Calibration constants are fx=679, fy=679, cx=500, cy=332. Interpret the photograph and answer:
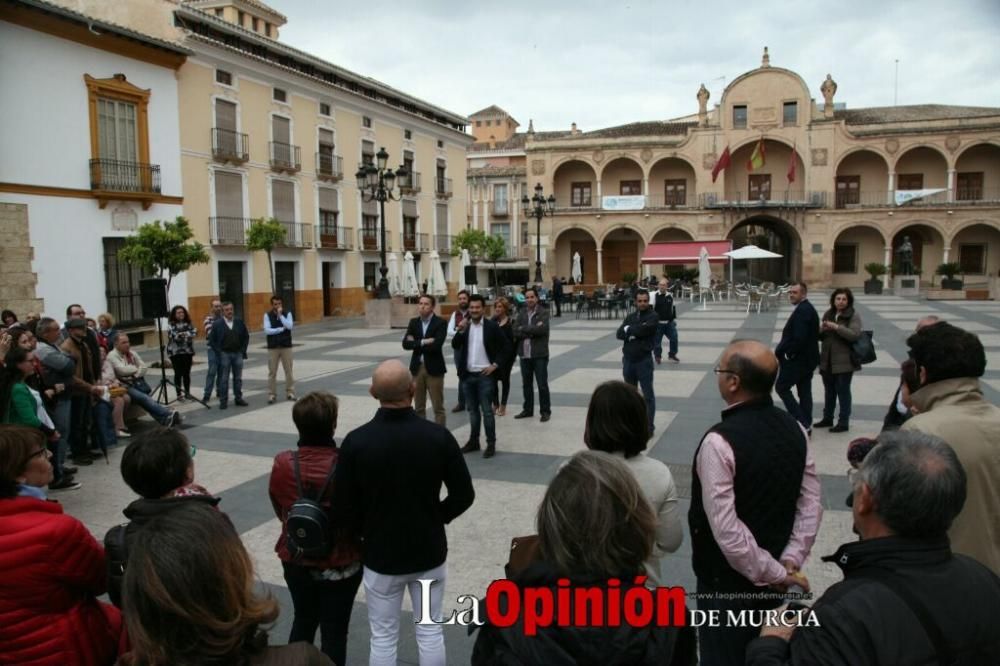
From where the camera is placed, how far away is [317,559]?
280cm

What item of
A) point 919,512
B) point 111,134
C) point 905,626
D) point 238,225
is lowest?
point 905,626

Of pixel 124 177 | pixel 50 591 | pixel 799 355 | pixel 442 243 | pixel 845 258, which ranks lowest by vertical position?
pixel 50 591

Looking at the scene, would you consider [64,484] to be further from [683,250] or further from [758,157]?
[758,157]

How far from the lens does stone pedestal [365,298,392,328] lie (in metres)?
21.1

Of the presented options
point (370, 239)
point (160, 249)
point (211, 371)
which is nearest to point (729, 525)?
point (211, 371)

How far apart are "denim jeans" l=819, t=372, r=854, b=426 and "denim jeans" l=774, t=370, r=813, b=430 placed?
401mm

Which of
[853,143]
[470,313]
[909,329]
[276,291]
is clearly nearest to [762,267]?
[853,143]

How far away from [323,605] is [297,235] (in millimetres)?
24106

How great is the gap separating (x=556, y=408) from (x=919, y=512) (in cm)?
750

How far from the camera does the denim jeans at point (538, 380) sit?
845 centimetres

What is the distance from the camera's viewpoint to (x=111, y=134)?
59.7 feet

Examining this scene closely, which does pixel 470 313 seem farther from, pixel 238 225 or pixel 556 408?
pixel 238 225

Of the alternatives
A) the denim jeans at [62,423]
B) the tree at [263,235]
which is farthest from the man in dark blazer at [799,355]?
the tree at [263,235]

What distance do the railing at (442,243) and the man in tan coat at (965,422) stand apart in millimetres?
32093
